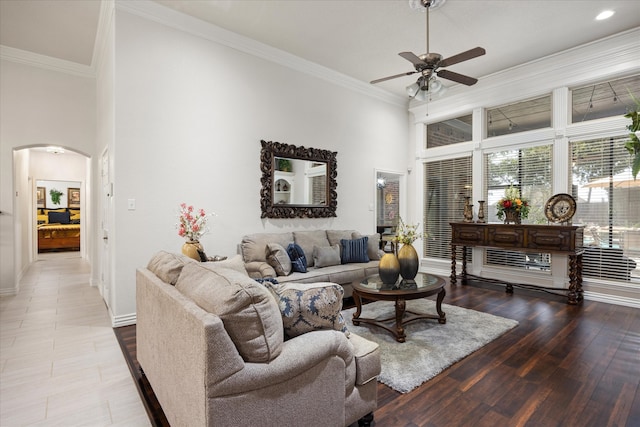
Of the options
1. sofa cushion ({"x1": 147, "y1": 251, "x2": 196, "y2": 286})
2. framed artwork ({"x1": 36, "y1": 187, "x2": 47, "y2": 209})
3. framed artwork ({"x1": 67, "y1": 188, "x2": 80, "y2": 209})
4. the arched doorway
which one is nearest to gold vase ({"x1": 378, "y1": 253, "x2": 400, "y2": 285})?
sofa cushion ({"x1": 147, "y1": 251, "x2": 196, "y2": 286})

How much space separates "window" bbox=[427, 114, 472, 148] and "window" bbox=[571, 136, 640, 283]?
1709mm

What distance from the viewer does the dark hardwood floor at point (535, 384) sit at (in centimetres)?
196

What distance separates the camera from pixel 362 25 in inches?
162

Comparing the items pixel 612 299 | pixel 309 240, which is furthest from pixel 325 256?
pixel 612 299

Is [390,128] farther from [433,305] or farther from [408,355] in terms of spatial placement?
[408,355]

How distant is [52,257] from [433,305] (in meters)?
9.68

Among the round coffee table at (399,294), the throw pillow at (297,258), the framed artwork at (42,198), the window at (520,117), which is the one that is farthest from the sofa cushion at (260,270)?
the framed artwork at (42,198)

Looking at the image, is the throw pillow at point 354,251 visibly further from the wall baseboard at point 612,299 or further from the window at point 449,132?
Answer: the wall baseboard at point 612,299

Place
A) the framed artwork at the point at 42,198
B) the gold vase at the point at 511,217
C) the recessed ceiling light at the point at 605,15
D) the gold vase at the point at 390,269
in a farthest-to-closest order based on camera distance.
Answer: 1. the framed artwork at the point at 42,198
2. the gold vase at the point at 511,217
3. the recessed ceiling light at the point at 605,15
4. the gold vase at the point at 390,269

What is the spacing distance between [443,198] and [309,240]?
312 centimetres

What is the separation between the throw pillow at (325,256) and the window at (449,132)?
134 inches

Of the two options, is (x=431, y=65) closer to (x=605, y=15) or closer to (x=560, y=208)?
(x=605, y=15)

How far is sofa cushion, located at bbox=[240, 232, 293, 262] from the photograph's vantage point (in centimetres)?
417

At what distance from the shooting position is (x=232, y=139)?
4.36 meters
